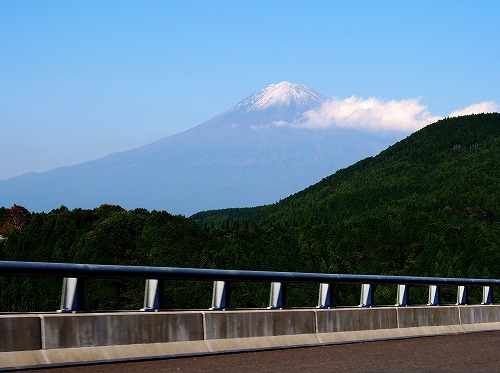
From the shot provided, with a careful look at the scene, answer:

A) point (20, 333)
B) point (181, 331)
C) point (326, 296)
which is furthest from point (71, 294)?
point (326, 296)

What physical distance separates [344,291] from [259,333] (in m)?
128

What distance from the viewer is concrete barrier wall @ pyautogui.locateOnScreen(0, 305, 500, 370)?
10.2 m

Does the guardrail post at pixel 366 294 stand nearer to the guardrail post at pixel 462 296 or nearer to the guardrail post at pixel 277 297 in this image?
the guardrail post at pixel 277 297

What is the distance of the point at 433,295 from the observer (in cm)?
1858

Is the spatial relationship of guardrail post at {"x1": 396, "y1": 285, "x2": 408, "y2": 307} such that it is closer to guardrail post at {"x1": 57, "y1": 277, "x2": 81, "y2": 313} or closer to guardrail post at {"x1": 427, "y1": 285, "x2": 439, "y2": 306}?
guardrail post at {"x1": 427, "y1": 285, "x2": 439, "y2": 306}

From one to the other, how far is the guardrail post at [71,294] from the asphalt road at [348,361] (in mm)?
661

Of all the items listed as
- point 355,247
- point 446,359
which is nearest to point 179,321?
point 446,359

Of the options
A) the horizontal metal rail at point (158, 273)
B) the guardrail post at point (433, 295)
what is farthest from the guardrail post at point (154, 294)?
the guardrail post at point (433, 295)

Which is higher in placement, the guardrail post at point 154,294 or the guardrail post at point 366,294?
the guardrail post at point 154,294

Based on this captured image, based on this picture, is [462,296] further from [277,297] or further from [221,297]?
[221,297]

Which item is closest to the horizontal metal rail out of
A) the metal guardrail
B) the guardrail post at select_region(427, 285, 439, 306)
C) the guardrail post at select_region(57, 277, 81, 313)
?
the metal guardrail

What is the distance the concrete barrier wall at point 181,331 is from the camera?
10.2 metres

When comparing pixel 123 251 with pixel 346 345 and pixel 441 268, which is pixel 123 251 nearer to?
pixel 441 268

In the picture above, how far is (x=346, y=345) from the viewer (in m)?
14.8
